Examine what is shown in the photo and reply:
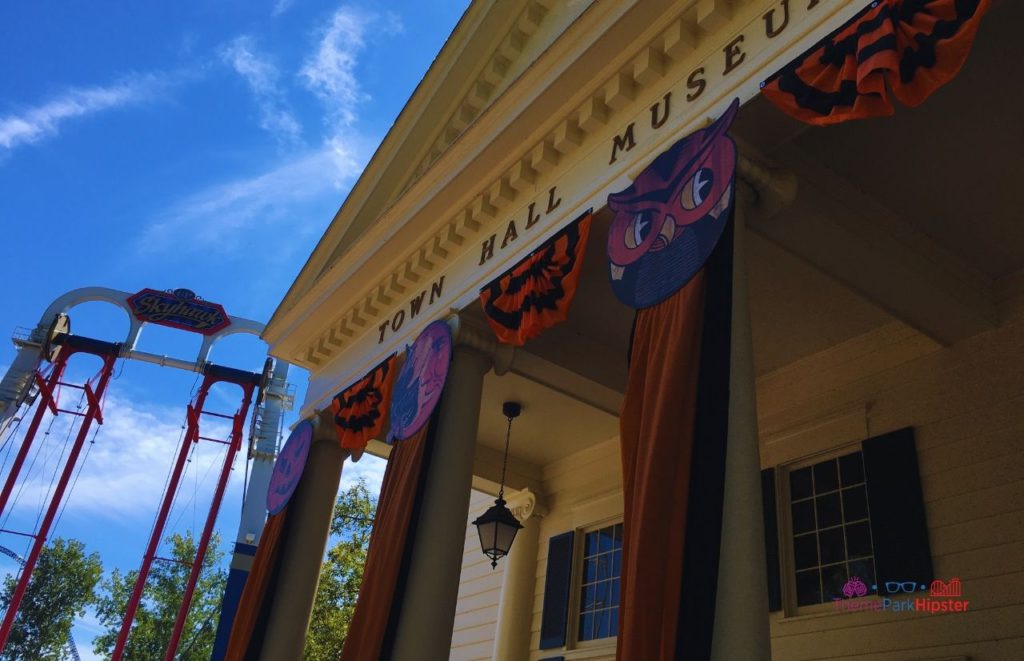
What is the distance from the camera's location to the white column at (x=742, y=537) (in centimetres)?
342

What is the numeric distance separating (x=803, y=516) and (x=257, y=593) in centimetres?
555

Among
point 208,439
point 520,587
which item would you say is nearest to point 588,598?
point 520,587

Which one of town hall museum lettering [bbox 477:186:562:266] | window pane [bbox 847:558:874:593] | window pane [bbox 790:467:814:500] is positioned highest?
town hall museum lettering [bbox 477:186:562:266]

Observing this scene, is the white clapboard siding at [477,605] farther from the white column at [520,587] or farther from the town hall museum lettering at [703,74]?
the town hall museum lettering at [703,74]

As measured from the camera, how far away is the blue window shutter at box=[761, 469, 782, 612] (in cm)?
673

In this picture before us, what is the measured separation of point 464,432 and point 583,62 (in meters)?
3.19

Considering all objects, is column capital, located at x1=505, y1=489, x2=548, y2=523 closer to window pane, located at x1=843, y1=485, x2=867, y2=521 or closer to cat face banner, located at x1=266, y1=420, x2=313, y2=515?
cat face banner, located at x1=266, y1=420, x2=313, y2=515

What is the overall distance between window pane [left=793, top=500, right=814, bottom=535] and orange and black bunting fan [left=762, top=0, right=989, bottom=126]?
12.9 ft

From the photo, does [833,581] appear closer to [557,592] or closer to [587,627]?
[587,627]

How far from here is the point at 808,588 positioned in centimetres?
667

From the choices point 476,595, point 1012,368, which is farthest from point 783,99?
point 476,595

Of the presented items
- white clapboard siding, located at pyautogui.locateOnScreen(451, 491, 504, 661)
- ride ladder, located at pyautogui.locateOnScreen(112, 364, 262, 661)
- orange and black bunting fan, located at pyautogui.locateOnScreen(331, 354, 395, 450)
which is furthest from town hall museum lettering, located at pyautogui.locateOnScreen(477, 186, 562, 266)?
ride ladder, located at pyautogui.locateOnScreen(112, 364, 262, 661)

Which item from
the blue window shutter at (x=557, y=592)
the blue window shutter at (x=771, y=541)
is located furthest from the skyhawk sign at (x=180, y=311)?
the blue window shutter at (x=771, y=541)

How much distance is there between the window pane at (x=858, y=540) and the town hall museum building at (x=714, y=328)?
0.7 inches
